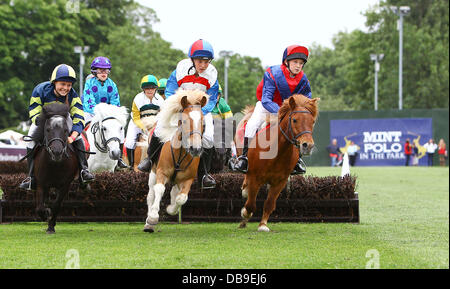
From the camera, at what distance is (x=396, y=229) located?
10508 millimetres

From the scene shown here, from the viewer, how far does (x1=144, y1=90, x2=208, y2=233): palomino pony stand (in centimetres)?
951

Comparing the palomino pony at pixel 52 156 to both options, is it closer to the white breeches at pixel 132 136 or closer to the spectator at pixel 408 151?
the white breeches at pixel 132 136

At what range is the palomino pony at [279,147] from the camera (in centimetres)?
930

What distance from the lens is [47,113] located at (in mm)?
9719

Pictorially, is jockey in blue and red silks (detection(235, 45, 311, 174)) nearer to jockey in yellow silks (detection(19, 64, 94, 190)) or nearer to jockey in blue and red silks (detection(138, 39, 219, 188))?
jockey in blue and red silks (detection(138, 39, 219, 188))

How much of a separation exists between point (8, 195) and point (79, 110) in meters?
2.42

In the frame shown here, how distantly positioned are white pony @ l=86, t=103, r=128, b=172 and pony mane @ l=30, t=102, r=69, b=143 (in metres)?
2.11

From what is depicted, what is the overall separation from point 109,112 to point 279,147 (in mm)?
3878

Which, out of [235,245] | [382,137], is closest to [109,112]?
[235,245]

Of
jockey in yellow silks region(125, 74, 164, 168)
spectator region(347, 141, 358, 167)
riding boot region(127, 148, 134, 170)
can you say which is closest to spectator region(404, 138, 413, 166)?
spectator region(347, 141, 358, 167)

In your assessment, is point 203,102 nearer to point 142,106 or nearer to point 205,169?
point 205,169

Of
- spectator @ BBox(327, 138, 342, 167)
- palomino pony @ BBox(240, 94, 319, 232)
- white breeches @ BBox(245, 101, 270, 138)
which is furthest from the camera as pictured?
spectator @ BBox(327, 138, 342, 167)
